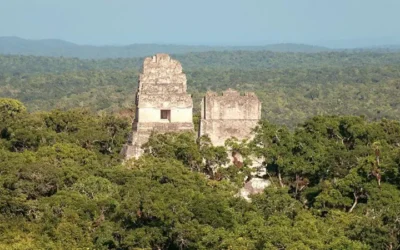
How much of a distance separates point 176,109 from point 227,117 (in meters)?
2.10

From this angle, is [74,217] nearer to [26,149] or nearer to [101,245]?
[101,245]

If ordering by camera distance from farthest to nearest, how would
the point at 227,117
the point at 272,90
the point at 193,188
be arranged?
1. the point at 272,90
2. the point at 227,117
3. the point at 193,188

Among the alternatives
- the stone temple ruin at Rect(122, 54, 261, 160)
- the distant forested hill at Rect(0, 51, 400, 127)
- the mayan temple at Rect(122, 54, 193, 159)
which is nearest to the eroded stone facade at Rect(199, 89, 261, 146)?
the stone temple ruin at Rect(122, 54, 261, 160)

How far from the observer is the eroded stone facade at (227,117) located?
102 ft

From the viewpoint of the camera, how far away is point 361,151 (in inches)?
1171

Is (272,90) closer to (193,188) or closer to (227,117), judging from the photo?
(227,117)

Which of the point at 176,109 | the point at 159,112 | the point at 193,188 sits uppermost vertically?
the point at 176,109

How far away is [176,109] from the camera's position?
3212 cm

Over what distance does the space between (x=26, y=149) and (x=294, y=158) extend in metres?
11.1

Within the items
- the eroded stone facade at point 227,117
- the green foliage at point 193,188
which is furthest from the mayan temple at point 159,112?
the eroded stone facade at point 227,117

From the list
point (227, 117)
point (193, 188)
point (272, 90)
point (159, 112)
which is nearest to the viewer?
point (193, 188)

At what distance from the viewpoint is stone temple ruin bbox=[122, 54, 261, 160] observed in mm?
31125

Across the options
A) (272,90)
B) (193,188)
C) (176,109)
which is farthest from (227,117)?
(272,90)

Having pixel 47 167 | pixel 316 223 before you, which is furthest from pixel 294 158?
pixel 47 167
